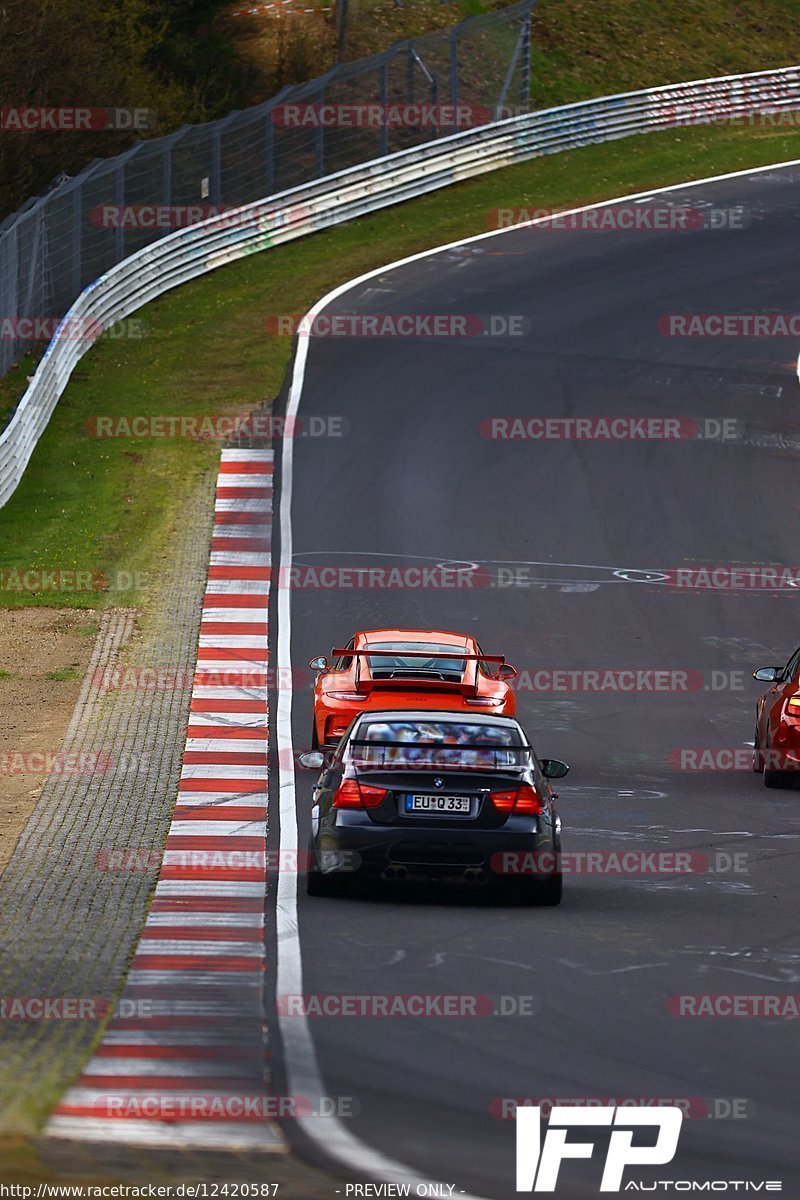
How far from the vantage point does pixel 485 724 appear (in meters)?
13.4

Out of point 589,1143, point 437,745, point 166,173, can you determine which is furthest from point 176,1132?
point 166,173

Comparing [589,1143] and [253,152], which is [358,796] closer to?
[589,1143]

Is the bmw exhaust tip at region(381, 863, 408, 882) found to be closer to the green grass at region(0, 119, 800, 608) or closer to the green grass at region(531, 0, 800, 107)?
the green grass at region(0, 119, 800, 608)

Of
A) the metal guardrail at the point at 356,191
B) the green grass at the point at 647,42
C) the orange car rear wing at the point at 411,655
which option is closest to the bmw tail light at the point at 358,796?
the orange car rear wing at the point at 411,655

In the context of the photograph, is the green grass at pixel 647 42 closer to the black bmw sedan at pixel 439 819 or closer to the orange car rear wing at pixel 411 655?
the orange car rear wing at pixel 411 655

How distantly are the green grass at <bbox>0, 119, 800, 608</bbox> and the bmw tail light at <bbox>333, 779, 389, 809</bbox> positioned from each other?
12.9 meters

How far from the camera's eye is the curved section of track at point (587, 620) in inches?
352

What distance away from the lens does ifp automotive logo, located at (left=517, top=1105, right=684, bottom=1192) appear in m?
7.55

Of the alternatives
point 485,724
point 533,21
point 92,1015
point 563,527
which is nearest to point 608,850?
point 485,724

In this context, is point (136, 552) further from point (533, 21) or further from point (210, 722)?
point (533, 21)

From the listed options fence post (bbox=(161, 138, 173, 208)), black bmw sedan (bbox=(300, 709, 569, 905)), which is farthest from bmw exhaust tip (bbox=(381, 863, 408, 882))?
fence post (bbox=(161, 138, 173, 208))

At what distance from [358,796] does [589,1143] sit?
5.14m

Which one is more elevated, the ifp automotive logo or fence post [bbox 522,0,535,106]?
fence post [bbox 522,0,535,106]

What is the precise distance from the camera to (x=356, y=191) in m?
45.6
